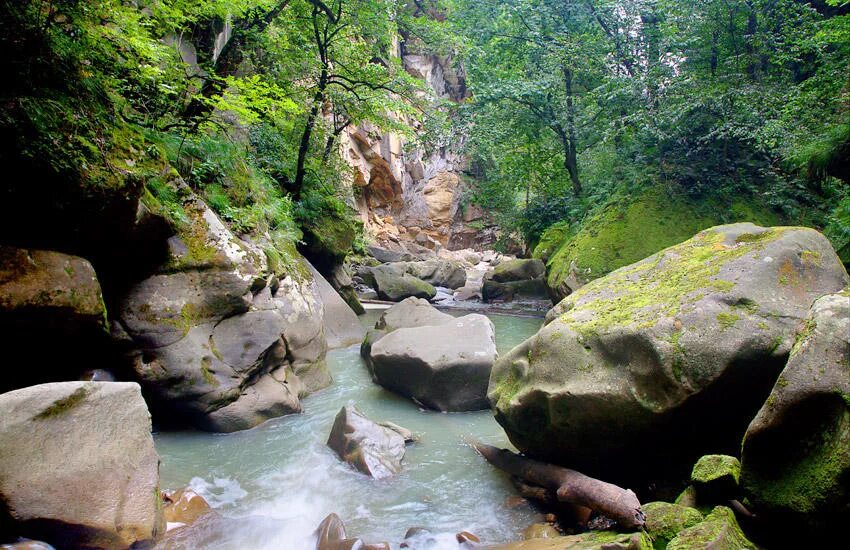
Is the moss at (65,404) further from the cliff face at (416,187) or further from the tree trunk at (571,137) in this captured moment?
the cliff face at (416,187)

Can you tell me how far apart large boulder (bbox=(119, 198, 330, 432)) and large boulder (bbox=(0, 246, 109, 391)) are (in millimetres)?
548

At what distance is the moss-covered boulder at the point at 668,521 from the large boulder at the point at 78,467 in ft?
11.5

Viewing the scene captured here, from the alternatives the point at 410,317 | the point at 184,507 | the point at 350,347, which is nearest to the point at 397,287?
the point at 350,347

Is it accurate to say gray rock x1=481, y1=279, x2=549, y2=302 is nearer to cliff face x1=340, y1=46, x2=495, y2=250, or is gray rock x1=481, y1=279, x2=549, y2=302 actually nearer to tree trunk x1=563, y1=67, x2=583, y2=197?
tree trunk x1=563, y1=67, x2=583, y2=197

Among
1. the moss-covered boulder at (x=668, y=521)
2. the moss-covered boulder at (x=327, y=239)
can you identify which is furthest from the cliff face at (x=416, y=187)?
the moss-covered boulder at (x=668, y=521)

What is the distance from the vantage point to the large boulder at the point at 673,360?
3.66m

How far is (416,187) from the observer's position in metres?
38.8

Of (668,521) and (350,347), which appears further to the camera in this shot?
(350,347)

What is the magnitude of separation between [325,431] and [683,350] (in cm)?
428

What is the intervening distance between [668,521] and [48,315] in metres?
5.37

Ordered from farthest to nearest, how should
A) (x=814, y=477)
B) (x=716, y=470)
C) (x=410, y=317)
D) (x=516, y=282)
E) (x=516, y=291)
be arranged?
(x=516, y=282), (x=516, y=291), (x=410, y=317), (x=716, y=470), (x=814, y=477)

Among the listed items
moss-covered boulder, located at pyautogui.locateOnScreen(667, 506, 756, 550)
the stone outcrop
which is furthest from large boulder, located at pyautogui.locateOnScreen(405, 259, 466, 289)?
moss-covered boulder, located at pyautogui.locateOnScreen(667, 506, 756, 550)

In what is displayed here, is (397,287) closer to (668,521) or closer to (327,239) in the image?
(327,239)

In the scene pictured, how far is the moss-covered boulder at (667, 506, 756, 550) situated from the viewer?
8.50 feet
